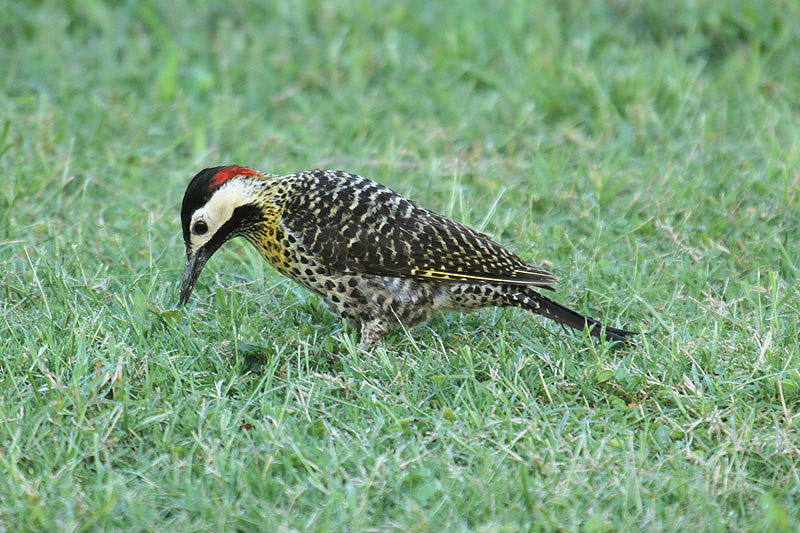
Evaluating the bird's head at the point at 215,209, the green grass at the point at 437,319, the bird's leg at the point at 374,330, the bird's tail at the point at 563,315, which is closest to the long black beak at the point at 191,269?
the bird's head at the point at 215,209

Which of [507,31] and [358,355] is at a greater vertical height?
[507,31]

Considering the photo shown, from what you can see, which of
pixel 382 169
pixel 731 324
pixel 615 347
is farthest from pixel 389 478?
pixel 382 169

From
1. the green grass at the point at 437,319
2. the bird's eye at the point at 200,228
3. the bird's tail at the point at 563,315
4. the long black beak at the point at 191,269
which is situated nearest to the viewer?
the green grass at the point at 437,319

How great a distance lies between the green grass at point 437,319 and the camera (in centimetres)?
401

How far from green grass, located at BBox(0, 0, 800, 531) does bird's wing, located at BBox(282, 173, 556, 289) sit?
324 millimetres

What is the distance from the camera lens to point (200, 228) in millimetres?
5117

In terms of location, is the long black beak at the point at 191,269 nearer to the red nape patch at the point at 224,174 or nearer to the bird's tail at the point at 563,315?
the red nape patch at the point at 224,174

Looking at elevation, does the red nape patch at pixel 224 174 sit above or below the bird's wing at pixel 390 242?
above

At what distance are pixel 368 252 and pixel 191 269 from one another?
92 cm

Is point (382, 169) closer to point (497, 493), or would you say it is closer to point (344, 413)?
point (344, 413)

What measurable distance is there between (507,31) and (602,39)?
794 millimetres

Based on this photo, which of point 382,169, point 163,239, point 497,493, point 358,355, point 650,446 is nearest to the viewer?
point 497,493

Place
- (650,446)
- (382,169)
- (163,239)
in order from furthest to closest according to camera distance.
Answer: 1. (382,169)
2. (163,239)
3. (650,446)

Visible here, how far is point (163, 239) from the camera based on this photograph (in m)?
6.17
